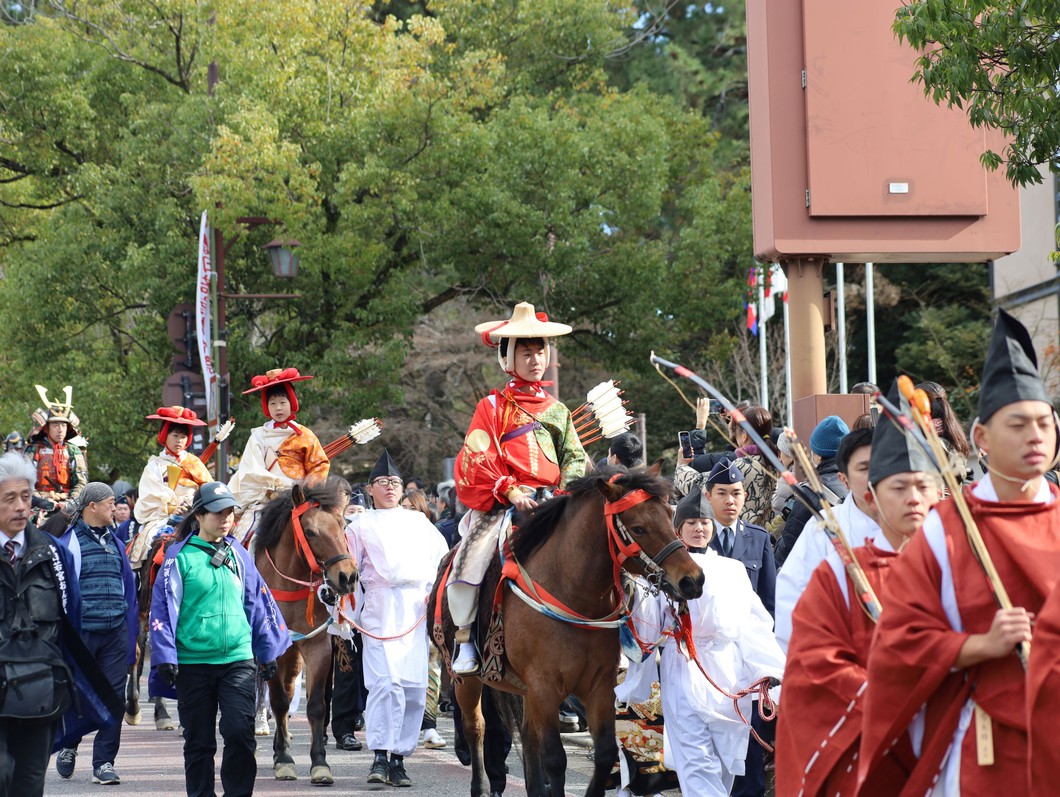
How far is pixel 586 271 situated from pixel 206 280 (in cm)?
614

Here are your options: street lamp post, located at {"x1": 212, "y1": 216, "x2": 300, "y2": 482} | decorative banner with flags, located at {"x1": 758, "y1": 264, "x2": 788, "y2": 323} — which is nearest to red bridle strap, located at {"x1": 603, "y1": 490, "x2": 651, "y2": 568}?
street lamp post, located at {"x1": 212, "y1": 216, "x2": 300, "y2": 482}

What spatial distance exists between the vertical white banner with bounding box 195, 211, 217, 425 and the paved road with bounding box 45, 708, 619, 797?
22.0 feet

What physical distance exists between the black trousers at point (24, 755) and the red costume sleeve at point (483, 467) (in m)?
2.99

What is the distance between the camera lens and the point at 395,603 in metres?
12.1

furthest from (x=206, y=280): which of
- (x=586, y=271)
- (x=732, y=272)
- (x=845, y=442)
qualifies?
(x=845, y=442)

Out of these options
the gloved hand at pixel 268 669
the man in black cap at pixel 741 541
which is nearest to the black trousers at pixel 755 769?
the man in black cap at pixel 741 541

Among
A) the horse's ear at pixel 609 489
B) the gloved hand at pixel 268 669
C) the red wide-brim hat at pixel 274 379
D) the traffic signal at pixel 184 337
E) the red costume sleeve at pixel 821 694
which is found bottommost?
the gloved hand at pixel 268 669

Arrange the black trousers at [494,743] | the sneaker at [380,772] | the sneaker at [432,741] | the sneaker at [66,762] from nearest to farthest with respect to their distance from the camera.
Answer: the black trousers at [494,743]
the sneaker at [380,772]
the sneaker at [66,762]
the sneaker at [432,741]

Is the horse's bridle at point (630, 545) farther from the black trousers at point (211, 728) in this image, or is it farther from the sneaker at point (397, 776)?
the sneaker at point (397, 776)

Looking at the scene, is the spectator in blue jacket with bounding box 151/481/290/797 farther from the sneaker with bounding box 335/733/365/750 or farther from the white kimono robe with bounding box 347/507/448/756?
the sneaker with bounding box 335/733/365/750

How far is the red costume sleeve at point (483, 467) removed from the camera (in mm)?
9414

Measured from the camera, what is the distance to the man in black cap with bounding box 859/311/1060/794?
4129 millimetres

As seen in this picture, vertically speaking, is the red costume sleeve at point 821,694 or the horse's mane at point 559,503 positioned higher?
the horse's mane at point 559,503

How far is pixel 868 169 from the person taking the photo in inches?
467
